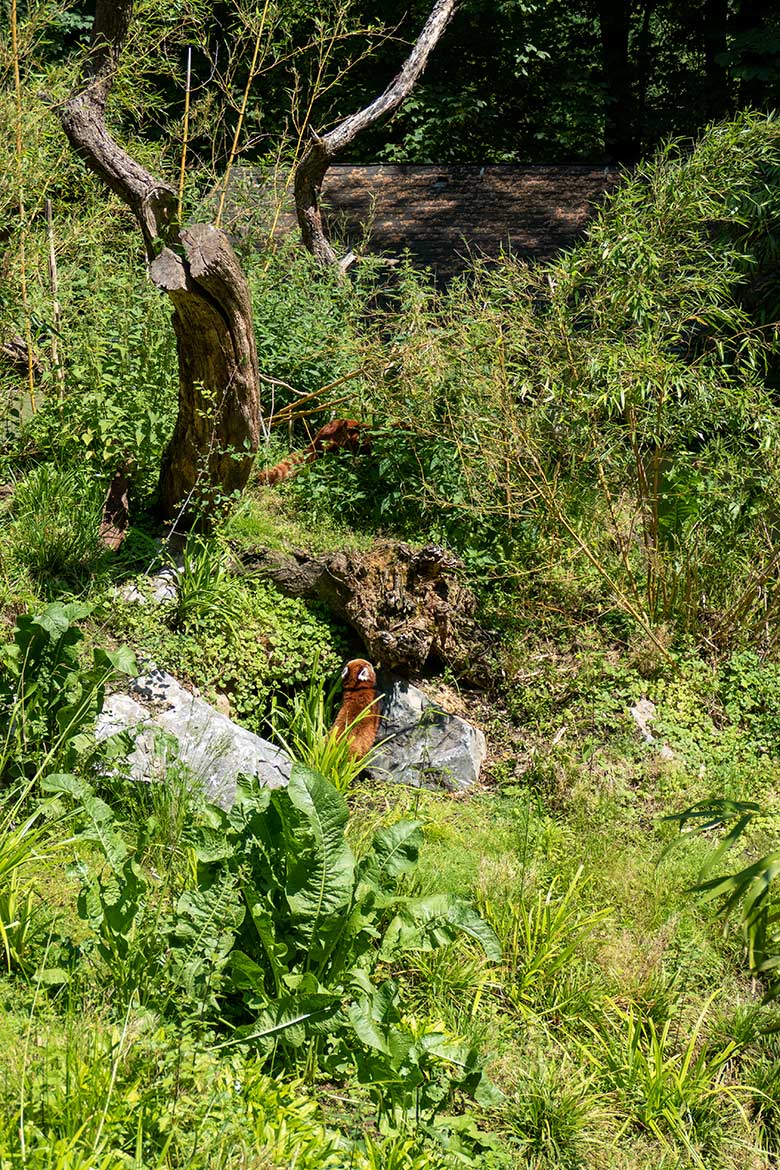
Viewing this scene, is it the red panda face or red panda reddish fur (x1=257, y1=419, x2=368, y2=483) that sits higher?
red panda reddish fur (x1=257, y1=419, x2=368, y2=483)

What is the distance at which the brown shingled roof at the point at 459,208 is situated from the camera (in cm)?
1115

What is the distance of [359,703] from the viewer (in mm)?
5754

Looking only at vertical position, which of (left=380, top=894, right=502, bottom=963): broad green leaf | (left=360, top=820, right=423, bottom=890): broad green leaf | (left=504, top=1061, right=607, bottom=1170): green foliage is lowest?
(left=504, top=1061, right=607, bottom=1170): green foliage

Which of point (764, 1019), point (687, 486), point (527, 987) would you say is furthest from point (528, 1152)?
point (687, 486)

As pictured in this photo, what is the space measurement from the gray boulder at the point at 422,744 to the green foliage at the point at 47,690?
1863 mm

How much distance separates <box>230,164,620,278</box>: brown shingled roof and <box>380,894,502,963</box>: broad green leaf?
814 cm

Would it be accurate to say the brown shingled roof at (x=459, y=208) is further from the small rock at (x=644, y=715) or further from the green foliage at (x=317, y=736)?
the green foliage at (x=317, y=736)

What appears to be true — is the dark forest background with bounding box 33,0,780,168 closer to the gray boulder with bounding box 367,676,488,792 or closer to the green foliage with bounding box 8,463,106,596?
the green foliage with bounding box 8,463,106,596

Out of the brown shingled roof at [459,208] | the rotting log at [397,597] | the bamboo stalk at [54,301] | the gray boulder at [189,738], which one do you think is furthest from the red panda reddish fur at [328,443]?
the brown shingled roof at [459,208]

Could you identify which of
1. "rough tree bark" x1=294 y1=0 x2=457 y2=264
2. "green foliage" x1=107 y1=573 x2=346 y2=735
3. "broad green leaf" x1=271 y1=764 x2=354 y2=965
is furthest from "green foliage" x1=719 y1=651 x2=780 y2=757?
"rough tree bark" x1=294 y1=0 x2=457 y2=264

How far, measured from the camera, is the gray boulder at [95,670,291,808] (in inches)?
186

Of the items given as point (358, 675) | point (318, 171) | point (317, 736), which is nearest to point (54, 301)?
point (358, 675)

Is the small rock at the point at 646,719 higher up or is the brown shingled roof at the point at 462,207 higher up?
the brown shingled roof at the point at 462,207

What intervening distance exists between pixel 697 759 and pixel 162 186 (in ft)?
13.8
